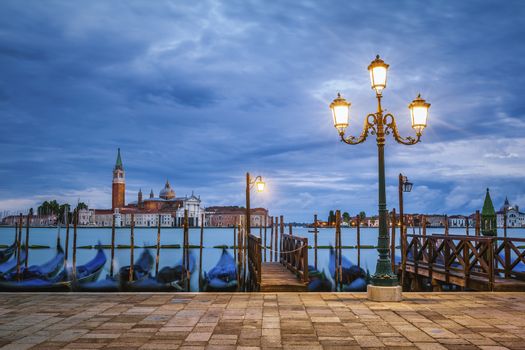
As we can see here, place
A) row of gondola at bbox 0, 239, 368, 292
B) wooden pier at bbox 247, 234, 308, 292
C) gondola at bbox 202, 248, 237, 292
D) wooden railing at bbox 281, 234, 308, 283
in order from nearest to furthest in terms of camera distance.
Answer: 1. wooden pier at bbox 247, 234, 308, 292
2. wooden railing at bbox 281, 234, 308, 283
3. row of gondola at bbox 0, 239, 368, 292
4. gondola at bbox 202, 248, 237, 292

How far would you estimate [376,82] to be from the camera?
9.15 meters

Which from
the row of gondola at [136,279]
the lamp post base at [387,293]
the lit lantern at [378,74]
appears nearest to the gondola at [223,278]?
the row of gondola at [136,279]

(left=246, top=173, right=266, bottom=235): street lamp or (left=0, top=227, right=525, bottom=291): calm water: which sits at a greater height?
(left=246, top=173, right=266, bottom=235): street lamp

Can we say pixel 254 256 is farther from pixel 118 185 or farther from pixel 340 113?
pixel 118 185

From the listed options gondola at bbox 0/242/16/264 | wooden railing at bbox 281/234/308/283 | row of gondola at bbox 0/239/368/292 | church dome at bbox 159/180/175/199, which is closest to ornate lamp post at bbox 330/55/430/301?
wooden railing at bbox 281/234/308/283

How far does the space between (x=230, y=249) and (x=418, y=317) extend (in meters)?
51.8

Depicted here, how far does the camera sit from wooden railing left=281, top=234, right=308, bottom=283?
11609 mm

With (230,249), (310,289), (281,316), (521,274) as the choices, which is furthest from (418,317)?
(230,249)

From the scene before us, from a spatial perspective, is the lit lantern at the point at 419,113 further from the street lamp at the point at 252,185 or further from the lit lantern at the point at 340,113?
the street lamp at the point at 252,185

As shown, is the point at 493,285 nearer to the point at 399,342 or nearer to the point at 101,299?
the point at 399,342

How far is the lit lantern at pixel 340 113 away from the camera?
30.8 ft

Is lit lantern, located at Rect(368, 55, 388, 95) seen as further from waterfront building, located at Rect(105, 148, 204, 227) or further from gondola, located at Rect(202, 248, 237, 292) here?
waterfront building, located at Rect(105, 148, 204, 227)

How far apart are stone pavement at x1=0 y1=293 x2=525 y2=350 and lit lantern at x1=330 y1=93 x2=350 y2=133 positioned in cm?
318

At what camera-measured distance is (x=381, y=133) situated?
931cm
